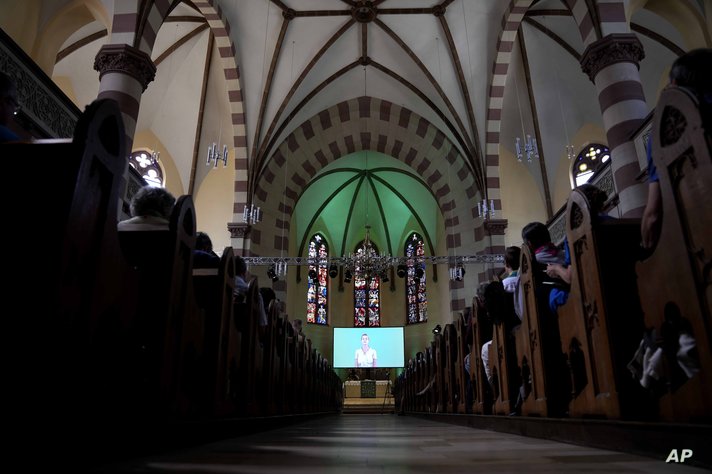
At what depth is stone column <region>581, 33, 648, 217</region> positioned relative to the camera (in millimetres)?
7109

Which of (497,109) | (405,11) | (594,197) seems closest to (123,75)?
(594,197)

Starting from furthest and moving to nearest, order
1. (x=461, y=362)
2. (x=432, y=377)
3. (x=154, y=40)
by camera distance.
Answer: (x=154, y=40), (x=432, y=377), (x=461, y=362)

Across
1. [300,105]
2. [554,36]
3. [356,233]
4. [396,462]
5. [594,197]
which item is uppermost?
[554,36]

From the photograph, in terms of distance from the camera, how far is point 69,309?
156 centimetres

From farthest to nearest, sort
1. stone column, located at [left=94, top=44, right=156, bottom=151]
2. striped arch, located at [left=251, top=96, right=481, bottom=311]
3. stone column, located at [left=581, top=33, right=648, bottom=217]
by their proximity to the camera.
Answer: striped arch, located at [left=251, top=96, right=481, bottom=311] → stone column, located at [left=94, top=44, right=156, bottom=151] → stone column, located at [left=581, top=33, right=648, bottom=217]

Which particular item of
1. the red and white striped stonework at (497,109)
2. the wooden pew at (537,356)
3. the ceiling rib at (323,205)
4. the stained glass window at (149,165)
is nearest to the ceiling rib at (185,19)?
the stained glass window at (149,165)

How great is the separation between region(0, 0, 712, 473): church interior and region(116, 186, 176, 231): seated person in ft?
0.53

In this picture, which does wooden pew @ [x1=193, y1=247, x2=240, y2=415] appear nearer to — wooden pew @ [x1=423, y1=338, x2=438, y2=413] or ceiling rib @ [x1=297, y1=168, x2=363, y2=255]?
wooden pew @ [x1=423, y1=338, x2=438, y2=413]

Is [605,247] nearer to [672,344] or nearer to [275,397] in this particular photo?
[672,344]

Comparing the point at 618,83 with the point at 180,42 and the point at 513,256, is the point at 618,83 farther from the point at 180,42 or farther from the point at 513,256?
the point at 180,42

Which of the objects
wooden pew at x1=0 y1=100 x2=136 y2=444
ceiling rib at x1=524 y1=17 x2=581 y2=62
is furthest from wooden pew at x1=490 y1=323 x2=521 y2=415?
ceiling rib at x1=524 y1=17 x2=581 y2=62

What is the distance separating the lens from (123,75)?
7730mm

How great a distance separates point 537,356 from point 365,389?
17.8m

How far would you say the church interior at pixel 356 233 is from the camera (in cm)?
167
